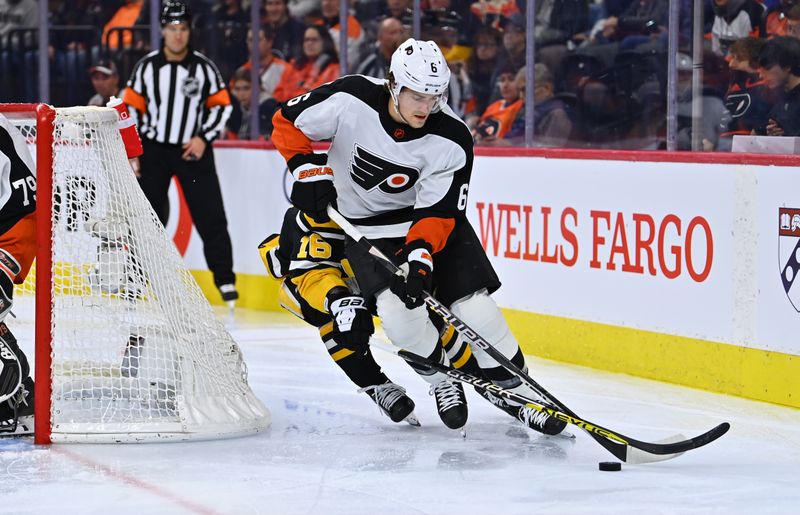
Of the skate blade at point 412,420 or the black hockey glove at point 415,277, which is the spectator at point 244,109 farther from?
the black hockey glove at point 415,277

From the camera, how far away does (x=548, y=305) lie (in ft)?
16.7

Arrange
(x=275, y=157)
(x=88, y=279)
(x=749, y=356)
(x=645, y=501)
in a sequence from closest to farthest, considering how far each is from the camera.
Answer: (x=645, y=501)
(x=88, y=279)
(x=749, y=356)
(x=275, y=157)

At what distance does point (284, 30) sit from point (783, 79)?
9.68ft

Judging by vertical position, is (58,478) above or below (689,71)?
below

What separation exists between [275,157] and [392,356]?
1654 millimetres

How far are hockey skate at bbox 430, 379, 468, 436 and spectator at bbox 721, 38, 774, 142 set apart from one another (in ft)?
4.65

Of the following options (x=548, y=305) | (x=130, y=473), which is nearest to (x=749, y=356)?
(x=548, y=305)

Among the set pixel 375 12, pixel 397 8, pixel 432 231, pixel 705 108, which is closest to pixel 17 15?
pixel 375 12

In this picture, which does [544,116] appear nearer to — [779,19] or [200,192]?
[779,19]

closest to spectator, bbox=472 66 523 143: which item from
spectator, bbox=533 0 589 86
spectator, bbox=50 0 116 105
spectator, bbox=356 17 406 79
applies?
spectator, bbox=533 0 589 86

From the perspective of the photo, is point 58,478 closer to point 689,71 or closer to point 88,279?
point 88,279

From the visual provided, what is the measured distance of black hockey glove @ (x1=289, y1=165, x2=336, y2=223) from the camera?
3.72m

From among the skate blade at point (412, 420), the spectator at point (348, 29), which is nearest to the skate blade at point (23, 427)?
the skate blade at point (412, 420)

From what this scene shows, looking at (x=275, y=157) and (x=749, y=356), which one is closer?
(x=749, y=356)
